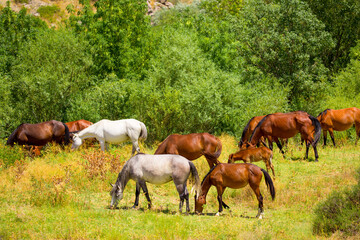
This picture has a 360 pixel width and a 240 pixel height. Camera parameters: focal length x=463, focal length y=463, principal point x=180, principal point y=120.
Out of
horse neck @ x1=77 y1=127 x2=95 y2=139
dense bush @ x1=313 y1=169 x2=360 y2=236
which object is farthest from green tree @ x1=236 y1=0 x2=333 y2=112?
dense bush @ x1=313 y1=169 x2=360 y2=236

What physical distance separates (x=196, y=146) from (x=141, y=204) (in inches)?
108

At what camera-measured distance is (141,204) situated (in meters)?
12.1

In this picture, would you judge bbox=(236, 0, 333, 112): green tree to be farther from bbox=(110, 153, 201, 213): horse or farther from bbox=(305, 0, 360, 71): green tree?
bbox=(110, 153, 201, 213): horse

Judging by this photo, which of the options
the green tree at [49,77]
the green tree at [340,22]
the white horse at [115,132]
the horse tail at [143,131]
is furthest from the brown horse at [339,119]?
the green tree at [49,77]

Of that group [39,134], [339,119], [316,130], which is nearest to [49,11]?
[39,134]

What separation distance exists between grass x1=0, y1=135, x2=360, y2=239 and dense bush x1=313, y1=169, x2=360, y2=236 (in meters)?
0.28

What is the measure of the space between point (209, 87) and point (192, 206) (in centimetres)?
1168

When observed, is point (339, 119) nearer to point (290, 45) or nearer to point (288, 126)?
point (288, 126)

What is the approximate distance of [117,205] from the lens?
12008 mm

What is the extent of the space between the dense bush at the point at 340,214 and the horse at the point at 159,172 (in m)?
2.89

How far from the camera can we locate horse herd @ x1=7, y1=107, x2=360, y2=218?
11.0 meters

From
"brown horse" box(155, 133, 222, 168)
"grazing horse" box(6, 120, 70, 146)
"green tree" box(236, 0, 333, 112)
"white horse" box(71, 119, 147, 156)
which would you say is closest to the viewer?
"brown horse" box(155, 133, 222, 168)

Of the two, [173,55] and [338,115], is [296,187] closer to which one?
[338,115]

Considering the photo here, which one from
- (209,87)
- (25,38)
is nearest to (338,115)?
(209,87)
